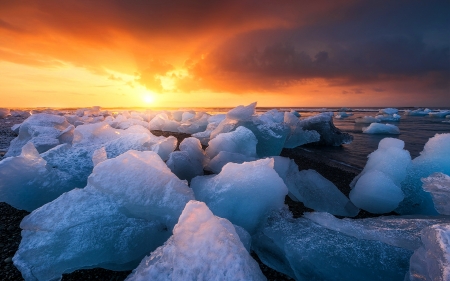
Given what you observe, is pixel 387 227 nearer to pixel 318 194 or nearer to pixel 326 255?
pixel 326 255

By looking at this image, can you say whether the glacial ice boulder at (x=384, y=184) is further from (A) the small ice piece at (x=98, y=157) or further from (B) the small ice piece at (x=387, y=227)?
(A) the small ice piece at (x=98, y=157)

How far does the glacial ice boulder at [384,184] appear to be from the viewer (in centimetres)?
237

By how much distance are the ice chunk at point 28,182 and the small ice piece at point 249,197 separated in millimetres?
1512

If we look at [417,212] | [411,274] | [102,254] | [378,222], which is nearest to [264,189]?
[378,222]

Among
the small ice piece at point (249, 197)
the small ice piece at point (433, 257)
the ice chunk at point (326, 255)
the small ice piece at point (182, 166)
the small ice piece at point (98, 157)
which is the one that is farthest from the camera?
the small ice piece at point (182, 166)

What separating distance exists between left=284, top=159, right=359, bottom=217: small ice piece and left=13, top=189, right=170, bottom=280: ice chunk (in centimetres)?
154

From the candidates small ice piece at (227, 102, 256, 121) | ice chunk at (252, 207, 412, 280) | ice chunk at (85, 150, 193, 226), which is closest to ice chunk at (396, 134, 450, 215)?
ice chunk at (252, 207, 412, 280)

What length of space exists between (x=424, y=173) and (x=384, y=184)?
49 centimetres

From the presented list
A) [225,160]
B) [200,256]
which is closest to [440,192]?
[200,256]

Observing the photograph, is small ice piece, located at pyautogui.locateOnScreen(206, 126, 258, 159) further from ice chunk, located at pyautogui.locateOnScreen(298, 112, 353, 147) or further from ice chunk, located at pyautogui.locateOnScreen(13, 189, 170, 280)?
ice chunk, located at pyautogui.locateOnScreen(298, 112, 353, 147)

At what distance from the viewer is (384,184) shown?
239cm

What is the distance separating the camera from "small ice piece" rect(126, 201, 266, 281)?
1.12m

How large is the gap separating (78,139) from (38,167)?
163 centimetres

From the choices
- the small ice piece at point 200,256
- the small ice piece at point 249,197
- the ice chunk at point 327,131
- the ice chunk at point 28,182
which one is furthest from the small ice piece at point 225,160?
the ice chunk at point 327,131
